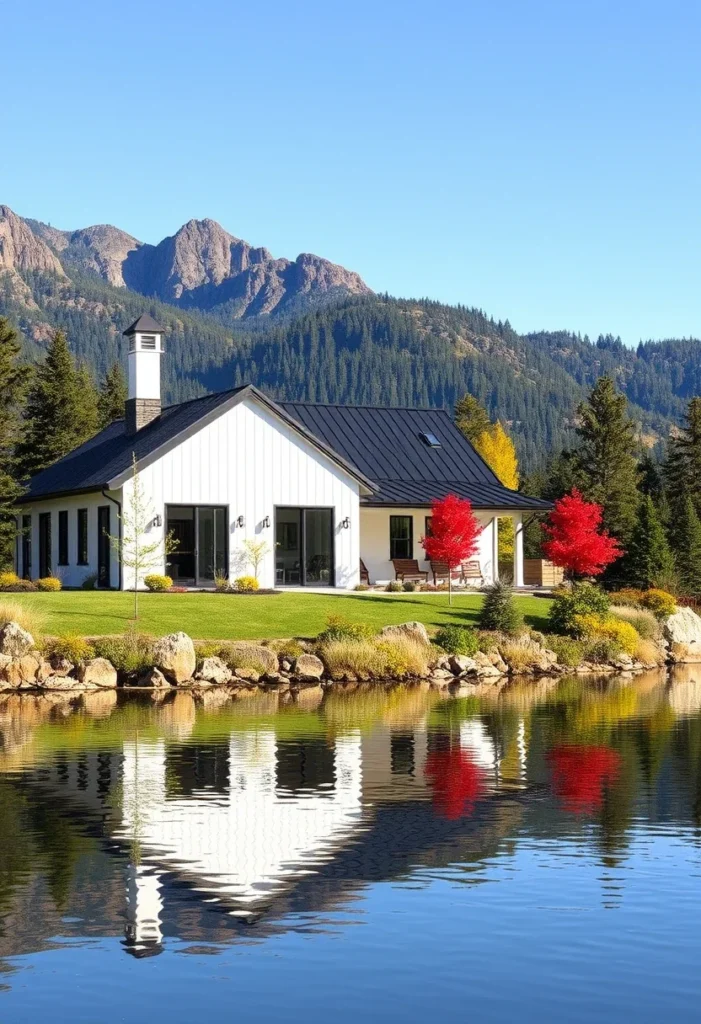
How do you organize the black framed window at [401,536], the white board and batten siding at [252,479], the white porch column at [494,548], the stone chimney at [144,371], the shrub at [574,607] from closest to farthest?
the shrub at [574,607] → the white board and batten siding at [252,479] → the stone chimney at [144,371] → the black framed window at [401,536] → the white porch column at [494,548]

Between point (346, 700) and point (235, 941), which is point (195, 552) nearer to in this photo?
point (346, 700)

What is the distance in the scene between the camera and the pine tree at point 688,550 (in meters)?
59.8

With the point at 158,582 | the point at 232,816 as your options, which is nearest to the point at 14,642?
the point at 158,582

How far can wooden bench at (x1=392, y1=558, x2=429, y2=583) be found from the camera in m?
47.1

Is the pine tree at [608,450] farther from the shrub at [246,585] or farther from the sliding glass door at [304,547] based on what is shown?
the shrub at [246,585]

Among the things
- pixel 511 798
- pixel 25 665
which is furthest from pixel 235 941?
pixel 25 665

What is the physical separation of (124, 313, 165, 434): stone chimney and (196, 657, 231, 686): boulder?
657 inches

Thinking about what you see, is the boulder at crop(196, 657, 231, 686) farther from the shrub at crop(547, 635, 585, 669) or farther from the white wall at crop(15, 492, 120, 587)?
the white wall at crop(15, 492, 120, 587)

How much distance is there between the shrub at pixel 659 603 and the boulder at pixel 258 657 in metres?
14.2

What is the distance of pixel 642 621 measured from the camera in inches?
1575

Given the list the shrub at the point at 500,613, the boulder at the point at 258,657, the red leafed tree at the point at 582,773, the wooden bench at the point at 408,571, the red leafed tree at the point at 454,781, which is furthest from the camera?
the wooden bench at the point at 408,571

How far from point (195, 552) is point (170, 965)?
32458 millimetres

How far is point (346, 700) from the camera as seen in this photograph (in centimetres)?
2830

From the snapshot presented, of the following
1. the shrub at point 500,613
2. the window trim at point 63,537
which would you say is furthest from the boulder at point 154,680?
the window trim at point 63,537
